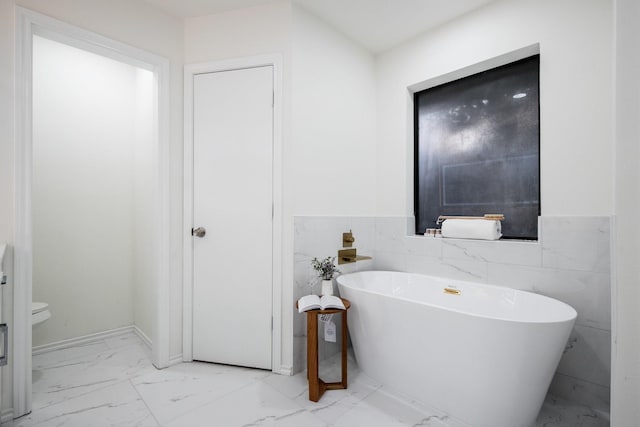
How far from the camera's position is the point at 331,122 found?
2.43m

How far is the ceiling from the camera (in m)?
2.13

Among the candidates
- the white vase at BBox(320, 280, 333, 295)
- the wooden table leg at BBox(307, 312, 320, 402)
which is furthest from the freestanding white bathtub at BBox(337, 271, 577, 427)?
the wooden table leg at BBox(307, 312, 320, 402)

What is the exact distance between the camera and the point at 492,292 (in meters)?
2.03

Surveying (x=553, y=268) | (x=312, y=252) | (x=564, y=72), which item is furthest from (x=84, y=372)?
(x=564, y=72)

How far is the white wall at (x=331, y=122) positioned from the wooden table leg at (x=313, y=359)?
59cm

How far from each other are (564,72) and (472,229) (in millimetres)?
1112

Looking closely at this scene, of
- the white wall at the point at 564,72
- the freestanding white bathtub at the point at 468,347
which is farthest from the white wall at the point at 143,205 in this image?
the white wall at the point at 564,72

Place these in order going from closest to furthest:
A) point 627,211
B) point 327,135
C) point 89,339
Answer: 1. point 627,211
2. point 327,135
3. point 89,339

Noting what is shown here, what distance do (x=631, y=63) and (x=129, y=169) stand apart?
11.2ft

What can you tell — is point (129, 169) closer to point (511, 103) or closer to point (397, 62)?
point (397, 62)

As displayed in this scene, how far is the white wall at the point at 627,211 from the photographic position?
2.84 ft

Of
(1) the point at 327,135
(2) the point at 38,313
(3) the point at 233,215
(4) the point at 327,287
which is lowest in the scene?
(2) the point at 38,313

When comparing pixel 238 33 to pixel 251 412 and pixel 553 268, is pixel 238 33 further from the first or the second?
pixel 553 268

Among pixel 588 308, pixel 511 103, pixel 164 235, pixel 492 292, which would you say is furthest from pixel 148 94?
pixel 588 308
